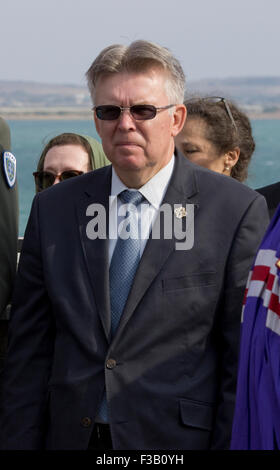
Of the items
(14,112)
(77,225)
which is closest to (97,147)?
(77,225)

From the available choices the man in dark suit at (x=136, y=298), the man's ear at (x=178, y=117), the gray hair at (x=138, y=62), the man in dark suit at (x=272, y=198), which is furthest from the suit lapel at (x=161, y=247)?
the man in dark suit at (x=272, y=198)

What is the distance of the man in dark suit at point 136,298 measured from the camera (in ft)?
8.86

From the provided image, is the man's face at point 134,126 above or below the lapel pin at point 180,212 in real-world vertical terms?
above

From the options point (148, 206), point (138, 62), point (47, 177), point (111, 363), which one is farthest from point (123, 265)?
point (47, 177)

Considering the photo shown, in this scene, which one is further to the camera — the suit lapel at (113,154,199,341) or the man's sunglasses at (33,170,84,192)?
the man's sunglasses at (33,170,84,192)

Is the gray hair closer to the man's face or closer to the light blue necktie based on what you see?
the man's face

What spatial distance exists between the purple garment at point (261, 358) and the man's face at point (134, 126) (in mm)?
551

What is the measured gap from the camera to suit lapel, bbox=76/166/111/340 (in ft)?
8.98

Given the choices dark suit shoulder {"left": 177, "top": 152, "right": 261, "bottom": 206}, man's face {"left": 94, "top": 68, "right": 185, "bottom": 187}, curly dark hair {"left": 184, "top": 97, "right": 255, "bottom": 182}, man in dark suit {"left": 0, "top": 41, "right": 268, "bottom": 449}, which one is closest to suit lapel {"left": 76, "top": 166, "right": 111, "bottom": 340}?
man in dark suit {"left": 0, "top": 41, "right": 268, "bottom": 449}

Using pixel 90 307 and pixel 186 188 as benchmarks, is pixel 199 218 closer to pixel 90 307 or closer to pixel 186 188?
pixel 186 188

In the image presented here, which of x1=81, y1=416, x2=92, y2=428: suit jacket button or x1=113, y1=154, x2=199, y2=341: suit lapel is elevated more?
x1=113, y1=154, x2=199, y2=341: suit lapel

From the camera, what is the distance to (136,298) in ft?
8.90

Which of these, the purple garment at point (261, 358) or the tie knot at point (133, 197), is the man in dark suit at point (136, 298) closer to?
the tie knot at point (133, 197)

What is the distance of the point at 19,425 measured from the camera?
2.85 m
